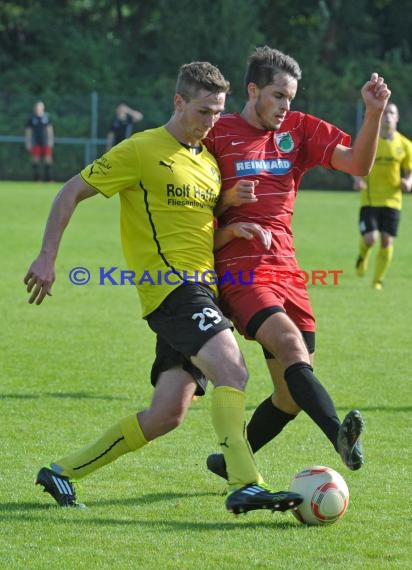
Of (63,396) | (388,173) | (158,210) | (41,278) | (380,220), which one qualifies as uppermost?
(158,210)

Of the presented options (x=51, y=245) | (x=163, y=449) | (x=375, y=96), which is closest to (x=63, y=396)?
(x=163, y=449)

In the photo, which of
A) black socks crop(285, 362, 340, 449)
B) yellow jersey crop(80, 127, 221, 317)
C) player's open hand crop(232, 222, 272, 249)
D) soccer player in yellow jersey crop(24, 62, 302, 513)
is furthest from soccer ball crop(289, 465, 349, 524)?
player's open hand crop(232, 222, 272, 249)

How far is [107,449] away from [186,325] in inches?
28.7

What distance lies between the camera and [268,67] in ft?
18.5

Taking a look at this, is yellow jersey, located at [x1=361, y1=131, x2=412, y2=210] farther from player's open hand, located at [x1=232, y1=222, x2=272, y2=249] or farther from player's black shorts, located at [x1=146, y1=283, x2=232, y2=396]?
player's black shorts, located at [x1=146, y1=283, x2=232, y2=396]

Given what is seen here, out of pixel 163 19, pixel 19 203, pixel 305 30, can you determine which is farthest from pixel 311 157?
Result: pixel 305 30

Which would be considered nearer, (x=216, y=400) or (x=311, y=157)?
(x=216, y=400)

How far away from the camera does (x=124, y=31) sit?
44.9 m

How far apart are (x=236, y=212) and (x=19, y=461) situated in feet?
5.88

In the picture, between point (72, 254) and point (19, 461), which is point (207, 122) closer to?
point (19, 461)

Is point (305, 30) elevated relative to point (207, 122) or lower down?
lower down

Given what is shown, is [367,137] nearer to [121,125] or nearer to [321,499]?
[321,499]

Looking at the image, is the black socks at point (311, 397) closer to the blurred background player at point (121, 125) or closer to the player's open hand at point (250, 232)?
the player's open hand at point (250, 232)

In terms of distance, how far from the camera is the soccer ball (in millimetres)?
5059
